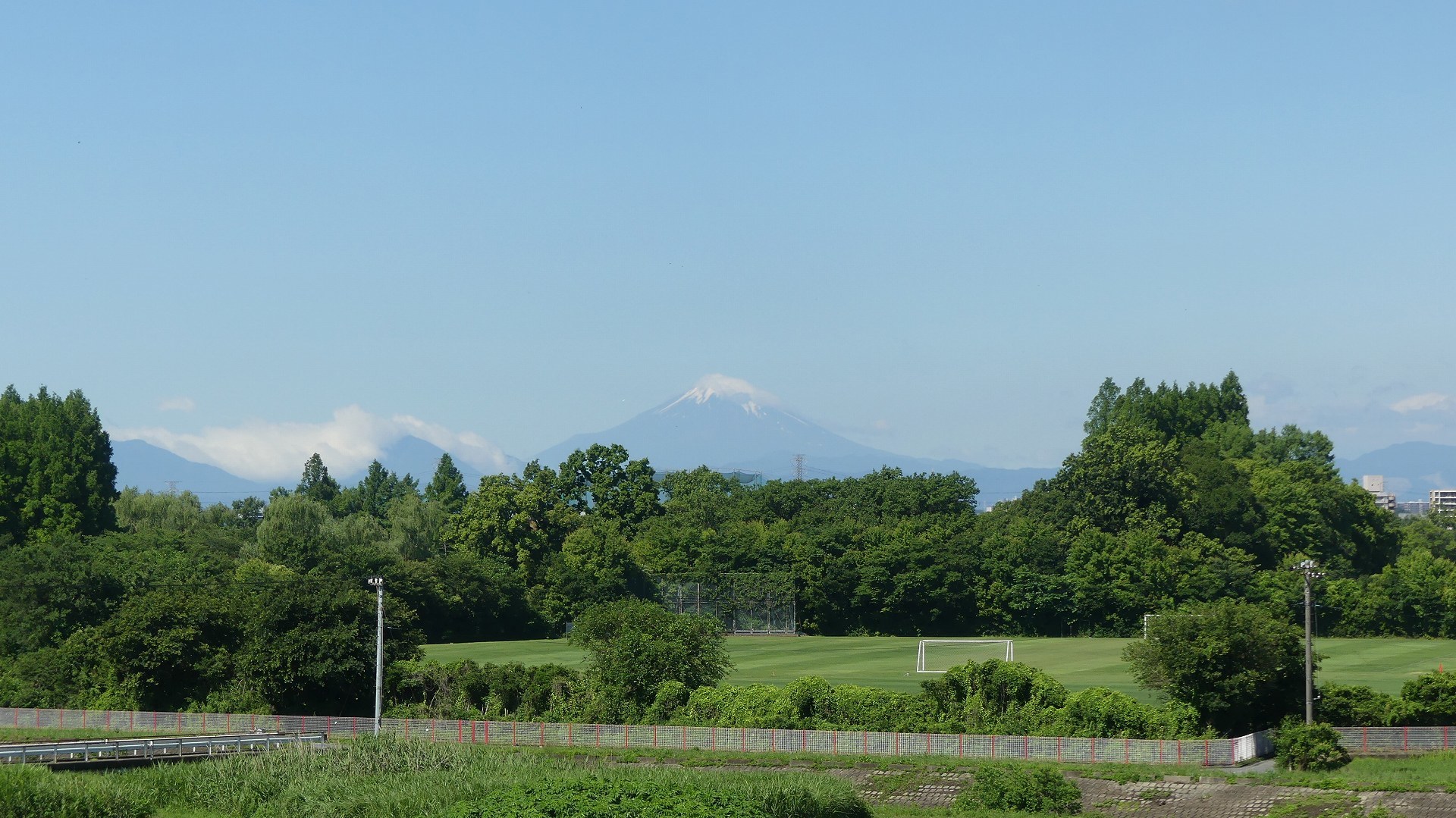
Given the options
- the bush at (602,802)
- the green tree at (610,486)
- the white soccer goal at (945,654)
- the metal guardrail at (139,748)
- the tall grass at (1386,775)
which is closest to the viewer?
the bush at (602,802)

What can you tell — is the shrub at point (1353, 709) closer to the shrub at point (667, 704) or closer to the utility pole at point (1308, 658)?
the utility pole at point (1308, 658)

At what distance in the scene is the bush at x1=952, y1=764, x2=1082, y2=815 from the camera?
42125 mm

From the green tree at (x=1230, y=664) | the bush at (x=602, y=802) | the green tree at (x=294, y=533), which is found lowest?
the bush at (x=602, y=802)

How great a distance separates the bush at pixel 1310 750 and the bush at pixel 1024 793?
7995mm

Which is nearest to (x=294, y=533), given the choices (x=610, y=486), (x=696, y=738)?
(x=610, y=486)

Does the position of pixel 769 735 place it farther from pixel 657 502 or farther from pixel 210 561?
pixel 657 502

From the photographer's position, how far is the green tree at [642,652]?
5912 centimetres

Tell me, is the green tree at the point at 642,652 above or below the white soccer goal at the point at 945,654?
above

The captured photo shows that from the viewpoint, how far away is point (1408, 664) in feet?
279

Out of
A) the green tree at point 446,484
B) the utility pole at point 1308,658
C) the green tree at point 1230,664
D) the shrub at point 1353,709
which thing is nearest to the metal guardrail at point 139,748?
the green tree at point 1230,664

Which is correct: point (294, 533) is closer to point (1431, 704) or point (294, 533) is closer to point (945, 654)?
point (945, 654)

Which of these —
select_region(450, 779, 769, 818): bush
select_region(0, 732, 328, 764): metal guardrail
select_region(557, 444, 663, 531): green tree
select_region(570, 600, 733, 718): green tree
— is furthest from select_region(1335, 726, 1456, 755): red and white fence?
select_region(557, 444, 663, 531): green tree

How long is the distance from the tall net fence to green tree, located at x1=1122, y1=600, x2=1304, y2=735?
67.5 meters

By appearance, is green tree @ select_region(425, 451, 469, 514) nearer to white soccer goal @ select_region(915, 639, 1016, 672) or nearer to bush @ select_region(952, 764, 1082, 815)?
white soccer goal @ select_region(915, 639, 1016, 672)
